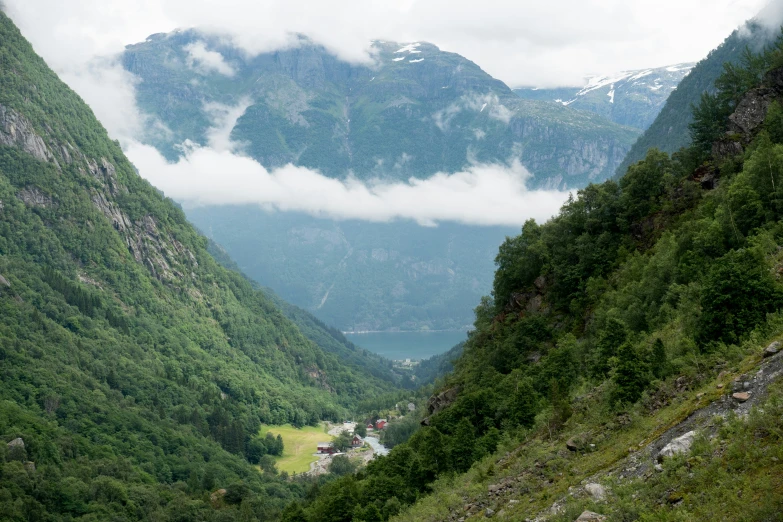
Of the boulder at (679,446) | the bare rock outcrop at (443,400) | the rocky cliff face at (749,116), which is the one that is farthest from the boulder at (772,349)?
the bare rock outcrop at (443,400)

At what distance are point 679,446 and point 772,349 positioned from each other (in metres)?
7.43

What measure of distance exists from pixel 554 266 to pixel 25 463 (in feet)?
413

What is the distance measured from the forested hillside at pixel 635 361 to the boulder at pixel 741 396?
83 millimetres

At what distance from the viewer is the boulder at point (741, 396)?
27.9 meters

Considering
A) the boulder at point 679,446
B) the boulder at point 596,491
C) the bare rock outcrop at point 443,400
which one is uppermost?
the boulder at point 679,446

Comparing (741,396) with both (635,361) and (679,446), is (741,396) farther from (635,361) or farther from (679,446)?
(635,361)

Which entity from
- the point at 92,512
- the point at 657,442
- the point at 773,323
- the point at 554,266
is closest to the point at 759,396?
the point at 657,442

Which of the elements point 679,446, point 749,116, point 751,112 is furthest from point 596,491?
point 751,112

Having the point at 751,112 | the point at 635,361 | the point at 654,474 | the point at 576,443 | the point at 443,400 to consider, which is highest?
the point at 751,112

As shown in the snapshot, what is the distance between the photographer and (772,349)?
31.0 meters

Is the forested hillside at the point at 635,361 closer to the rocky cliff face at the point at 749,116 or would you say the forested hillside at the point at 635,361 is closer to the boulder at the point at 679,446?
the boulder at the point at 679,446

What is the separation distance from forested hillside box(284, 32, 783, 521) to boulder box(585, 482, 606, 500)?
14 centimetres

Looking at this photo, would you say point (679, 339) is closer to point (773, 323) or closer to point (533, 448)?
point (773, 323)

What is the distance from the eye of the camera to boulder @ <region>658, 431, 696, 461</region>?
26398mm
